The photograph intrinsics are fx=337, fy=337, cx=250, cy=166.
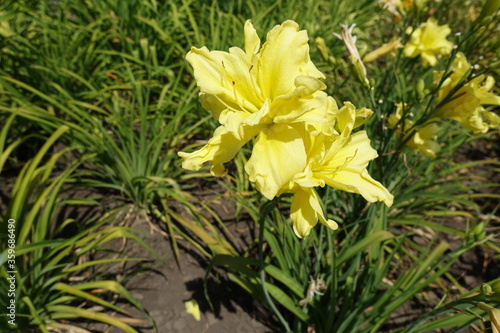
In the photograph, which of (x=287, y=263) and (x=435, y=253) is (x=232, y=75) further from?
(x=435, y=253)

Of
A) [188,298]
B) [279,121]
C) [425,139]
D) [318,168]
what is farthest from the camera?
[188,298]

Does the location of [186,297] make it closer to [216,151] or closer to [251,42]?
[216,151]

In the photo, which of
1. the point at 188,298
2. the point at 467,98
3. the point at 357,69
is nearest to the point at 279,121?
the point at 357,69

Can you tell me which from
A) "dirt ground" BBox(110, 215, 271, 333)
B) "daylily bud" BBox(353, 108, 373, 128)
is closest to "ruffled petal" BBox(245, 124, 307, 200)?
"daylily bud" BBox(353, 108, 373, 128)

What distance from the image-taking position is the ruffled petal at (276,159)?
0.79 m

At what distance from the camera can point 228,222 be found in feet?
6.64

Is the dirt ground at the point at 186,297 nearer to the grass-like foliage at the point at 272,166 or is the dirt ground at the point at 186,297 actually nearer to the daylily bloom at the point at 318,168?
the grass-like foliage at the point at 272,166

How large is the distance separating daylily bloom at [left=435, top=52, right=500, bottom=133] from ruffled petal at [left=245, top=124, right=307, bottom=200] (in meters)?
0.82

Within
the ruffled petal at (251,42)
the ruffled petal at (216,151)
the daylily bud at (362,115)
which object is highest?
the ruffled petal at (251,42)

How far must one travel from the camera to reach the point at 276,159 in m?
0.80

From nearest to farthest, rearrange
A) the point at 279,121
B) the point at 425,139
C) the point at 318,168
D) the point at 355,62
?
the point at 279,121 → the point at 318,168 → the point at 355,62 → the point at 425,139

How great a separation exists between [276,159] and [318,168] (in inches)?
5.8

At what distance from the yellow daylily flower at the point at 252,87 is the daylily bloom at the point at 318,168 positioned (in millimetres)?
55

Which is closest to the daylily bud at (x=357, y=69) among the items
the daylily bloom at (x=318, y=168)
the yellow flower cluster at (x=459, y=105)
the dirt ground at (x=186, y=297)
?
the yellow flower cluster at (x=459, y=105)
